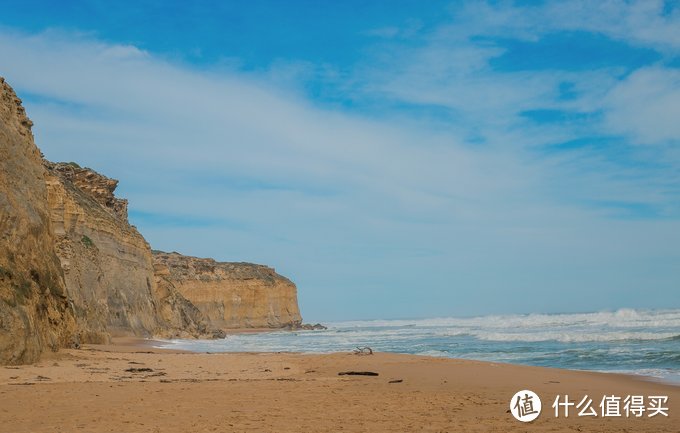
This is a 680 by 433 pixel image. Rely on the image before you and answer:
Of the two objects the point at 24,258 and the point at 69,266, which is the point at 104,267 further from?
the point at 24,258

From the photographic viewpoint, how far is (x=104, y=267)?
33.2 meters

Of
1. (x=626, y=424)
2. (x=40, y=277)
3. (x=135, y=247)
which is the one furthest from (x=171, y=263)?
(x=626, y=424)

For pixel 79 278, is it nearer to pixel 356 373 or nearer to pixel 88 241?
pixel 88 241

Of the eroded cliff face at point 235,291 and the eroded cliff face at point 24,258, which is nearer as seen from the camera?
the eroded cliff face at point 24,258

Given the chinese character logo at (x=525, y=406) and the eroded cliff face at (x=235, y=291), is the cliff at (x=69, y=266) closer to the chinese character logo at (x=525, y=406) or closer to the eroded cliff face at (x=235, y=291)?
the eroded cliff face at (x=235, y=291)

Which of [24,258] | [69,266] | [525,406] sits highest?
[69,266]

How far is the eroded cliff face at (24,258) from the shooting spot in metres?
12.1

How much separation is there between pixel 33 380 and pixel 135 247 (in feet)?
Result: 95.2

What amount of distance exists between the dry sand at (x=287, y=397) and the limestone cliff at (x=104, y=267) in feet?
32.5

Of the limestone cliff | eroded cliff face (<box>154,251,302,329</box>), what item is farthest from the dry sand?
eroded cliff face (<box>154,251,302,329</box>)

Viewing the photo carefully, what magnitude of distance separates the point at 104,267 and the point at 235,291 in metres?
47.5

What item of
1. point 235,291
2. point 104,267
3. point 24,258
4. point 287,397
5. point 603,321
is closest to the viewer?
point 287,397

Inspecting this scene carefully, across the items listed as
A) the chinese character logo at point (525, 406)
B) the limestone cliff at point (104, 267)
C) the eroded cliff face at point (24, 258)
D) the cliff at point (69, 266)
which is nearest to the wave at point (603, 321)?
the cliff at point (69, 266)

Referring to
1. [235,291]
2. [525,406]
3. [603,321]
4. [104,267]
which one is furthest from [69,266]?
[235,291]
